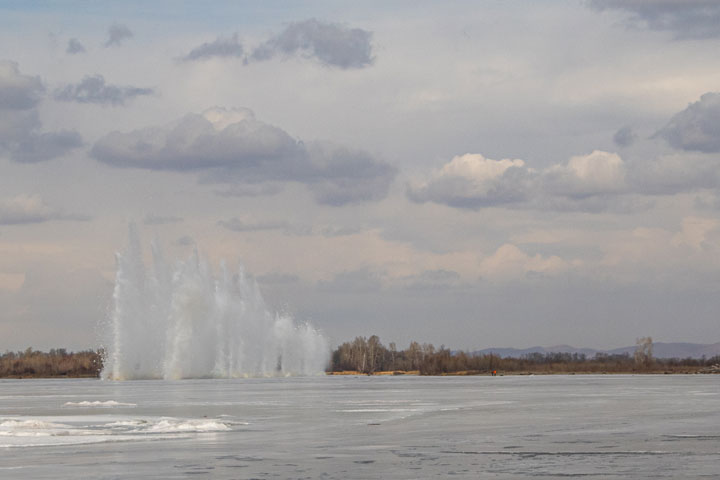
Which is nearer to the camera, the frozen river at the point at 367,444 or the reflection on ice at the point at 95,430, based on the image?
the frozen river at the point at 367,444

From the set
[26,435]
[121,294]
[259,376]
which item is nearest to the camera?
[26,435]

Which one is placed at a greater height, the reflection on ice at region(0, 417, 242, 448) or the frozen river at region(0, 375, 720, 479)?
the reflection on ice at region(0, 417, 242, 448)

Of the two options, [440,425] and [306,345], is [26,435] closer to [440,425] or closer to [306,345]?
[440,425]

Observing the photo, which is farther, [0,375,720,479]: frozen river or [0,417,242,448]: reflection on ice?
[0,417,242,448]: reflection on ice

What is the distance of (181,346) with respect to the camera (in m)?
141

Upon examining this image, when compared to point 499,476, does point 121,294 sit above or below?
above

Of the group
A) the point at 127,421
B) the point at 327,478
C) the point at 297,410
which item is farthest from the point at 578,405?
the point at 327,478

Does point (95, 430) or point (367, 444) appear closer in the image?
point (367, 444)

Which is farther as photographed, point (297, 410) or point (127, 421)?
point (297, 410)

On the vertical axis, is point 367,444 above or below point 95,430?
below

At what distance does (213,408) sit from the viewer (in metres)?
52.0

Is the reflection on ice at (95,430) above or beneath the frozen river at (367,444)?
above

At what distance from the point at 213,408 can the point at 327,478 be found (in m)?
31.1

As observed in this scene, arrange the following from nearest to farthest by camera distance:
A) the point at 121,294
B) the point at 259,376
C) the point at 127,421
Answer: the point at 127,421
the point at 121,294
the point at 259,376
